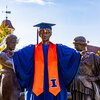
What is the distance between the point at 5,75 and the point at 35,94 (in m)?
1.36

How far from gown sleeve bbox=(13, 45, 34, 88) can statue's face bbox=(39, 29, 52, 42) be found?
270 millimetres

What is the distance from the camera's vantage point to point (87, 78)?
7172 mm

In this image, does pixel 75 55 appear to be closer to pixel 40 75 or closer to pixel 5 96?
pixel 40 75

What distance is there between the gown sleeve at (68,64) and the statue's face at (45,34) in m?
0.26

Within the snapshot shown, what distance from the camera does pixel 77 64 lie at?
240 inches

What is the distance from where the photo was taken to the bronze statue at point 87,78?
23.2 ft

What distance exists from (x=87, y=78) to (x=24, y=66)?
149 cm

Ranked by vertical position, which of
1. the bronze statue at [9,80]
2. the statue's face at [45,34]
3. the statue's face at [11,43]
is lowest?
the bronze statue at [9,80]

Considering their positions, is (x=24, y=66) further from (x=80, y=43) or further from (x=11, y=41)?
(x=80, y=43)

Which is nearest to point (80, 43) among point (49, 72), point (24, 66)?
point (49, 72)

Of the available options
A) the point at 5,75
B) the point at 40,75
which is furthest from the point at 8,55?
the point at 40,75

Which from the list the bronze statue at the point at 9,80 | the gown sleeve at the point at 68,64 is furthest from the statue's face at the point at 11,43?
the gown sleeve at the point at 68,64

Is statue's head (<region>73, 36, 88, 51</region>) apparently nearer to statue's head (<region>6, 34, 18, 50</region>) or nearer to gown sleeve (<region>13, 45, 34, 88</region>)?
statue's head (<region>6, 34, 18, 50</region>)

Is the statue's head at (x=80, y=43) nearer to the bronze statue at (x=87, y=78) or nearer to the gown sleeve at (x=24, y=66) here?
the bronze statue at (x=87, y=78)
